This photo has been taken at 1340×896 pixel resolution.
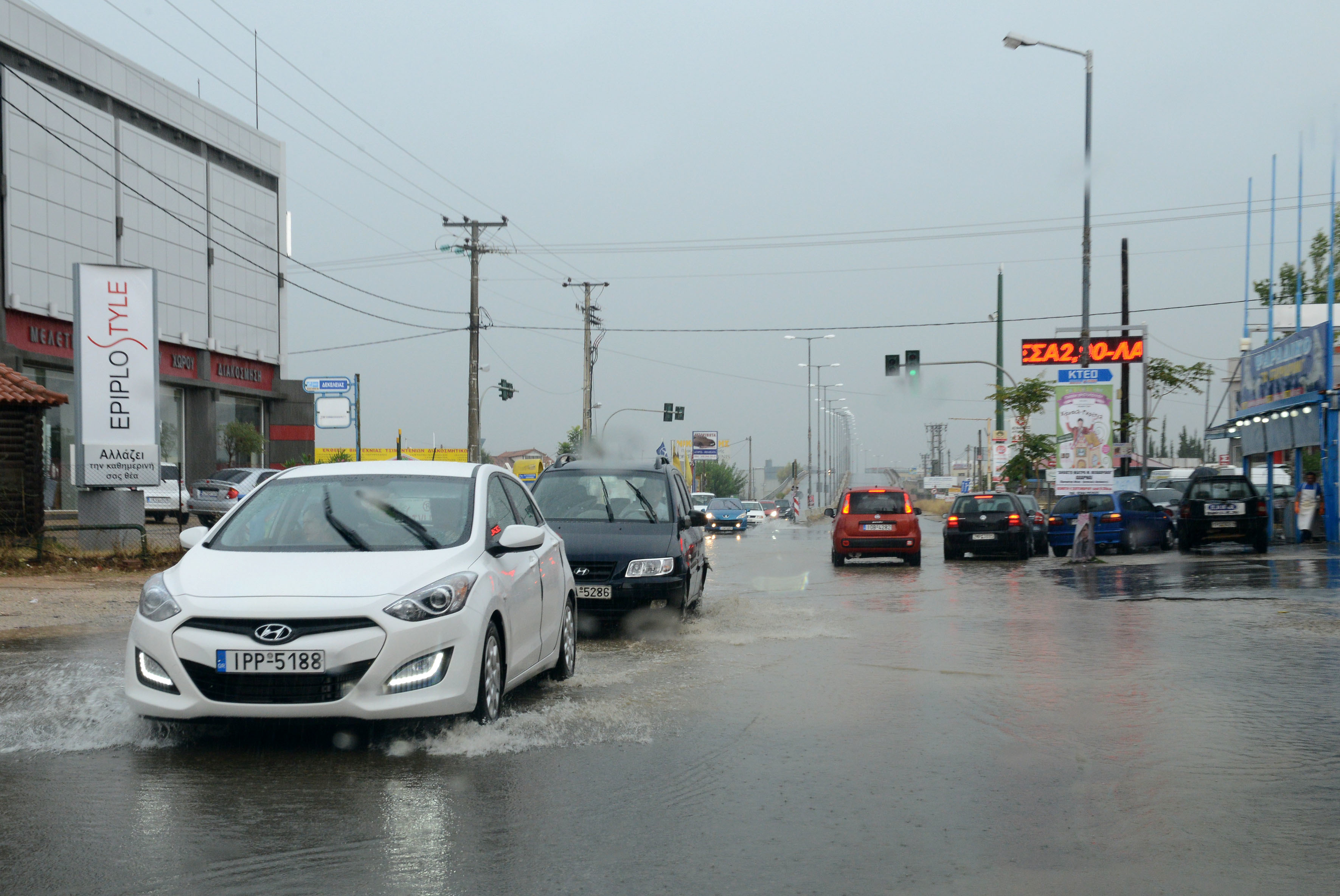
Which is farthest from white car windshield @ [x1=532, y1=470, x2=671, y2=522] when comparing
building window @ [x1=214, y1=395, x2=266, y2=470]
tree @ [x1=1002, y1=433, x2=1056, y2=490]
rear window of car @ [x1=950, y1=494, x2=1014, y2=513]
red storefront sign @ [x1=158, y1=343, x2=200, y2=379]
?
building window @ [x1=214, y1=395, x2=266, y2=470]

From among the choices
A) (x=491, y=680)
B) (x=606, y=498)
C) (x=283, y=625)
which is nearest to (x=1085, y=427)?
(x=606, y=498)

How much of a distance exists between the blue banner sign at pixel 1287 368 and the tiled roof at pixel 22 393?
24260 millimetres

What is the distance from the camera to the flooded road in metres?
4.67

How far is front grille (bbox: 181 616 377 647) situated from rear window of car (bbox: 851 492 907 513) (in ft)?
62.3

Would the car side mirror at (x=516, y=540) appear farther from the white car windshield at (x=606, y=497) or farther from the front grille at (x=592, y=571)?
the white car windshield at (x=606, y=497)

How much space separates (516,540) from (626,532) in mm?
5266

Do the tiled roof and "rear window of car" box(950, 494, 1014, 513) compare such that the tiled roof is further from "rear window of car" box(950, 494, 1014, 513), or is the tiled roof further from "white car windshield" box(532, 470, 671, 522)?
"rear window of car" box(950, 494, 1014, 513)

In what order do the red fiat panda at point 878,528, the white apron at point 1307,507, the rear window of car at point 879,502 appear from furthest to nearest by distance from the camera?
1. the white apron at point 1307,507
2. the rear window of car at point 879,502
3. the red fiat panda at point 878,528

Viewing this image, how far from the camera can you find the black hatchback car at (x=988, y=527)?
86.3 feet

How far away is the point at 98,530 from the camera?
20.2m

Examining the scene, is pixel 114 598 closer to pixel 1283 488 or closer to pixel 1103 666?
pixel 1103 666

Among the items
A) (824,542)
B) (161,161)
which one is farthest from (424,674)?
(161,161)

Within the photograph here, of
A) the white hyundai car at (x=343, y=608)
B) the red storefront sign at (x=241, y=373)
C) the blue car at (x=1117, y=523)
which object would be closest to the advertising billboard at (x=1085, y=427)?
the blue car at (x=1117, y=523)

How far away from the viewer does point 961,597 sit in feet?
56.4
